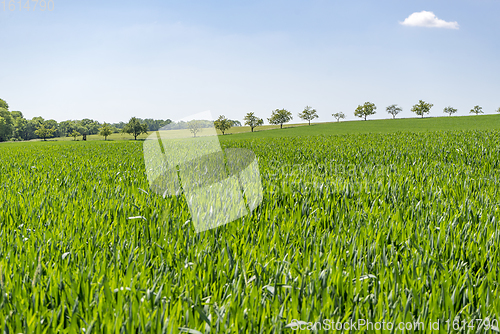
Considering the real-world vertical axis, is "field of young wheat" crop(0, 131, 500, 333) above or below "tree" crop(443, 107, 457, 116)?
below

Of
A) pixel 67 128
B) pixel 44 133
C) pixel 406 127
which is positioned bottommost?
pixel 406 127

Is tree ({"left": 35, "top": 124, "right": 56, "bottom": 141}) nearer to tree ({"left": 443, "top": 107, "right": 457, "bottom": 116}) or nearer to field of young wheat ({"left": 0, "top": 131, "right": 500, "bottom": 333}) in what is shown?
field of young wheat ({"left": 0, "top": 131, "right": 500, "bottom": 333})

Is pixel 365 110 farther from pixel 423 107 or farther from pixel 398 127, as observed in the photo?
pixel 398 127

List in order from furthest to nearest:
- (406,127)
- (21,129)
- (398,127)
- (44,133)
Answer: (21,129)
(44,133)
(398,127)
(406,127)

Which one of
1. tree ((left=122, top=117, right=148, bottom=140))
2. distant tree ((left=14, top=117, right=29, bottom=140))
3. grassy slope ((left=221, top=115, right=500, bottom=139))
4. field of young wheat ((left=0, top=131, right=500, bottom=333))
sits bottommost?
field of young wheat ((left=0, top=131, right=500, bottom=333))

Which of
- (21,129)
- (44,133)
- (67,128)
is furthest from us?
(67,128)

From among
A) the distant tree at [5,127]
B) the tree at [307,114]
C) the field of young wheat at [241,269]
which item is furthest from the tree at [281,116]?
the field of young wheat at [241,269]

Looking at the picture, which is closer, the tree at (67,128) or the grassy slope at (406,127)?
the grassy slope at (406,127)

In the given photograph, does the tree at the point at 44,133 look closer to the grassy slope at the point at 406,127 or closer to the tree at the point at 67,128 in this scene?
the tree at the point at 67,128

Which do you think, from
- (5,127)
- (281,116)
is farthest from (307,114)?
(5,127)

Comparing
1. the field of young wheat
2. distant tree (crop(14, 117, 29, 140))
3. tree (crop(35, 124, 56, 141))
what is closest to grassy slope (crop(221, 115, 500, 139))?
the field of young wheat

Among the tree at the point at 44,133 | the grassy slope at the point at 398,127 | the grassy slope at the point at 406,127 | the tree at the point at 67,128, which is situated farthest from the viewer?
the tree at the point at 67,128

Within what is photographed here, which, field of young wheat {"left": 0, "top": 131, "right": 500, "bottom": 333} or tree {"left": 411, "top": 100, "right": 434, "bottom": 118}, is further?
tree {"left": 411, "top": 100, "right": 434, "bottom": 118}

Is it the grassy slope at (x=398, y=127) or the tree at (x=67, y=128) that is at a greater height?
the tree at (x=67, y=128)
